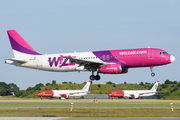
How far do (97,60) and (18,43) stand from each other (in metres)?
19.0

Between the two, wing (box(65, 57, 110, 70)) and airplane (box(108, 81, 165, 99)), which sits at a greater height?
wing (box(65, 57, 110, 70))

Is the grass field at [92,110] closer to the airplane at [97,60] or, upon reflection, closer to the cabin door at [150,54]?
the airplane at [97,60]

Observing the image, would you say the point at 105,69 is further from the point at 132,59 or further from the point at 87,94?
the point at 87,94

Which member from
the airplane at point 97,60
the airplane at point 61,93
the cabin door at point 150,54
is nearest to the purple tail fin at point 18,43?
the airplane at point 97,60

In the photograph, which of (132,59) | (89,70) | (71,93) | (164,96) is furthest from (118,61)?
(164,96)

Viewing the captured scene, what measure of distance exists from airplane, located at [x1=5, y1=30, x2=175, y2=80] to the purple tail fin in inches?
27.6

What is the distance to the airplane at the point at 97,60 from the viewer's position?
52562mm

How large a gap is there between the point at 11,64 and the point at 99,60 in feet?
60.9

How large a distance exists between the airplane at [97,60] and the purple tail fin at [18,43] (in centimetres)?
70

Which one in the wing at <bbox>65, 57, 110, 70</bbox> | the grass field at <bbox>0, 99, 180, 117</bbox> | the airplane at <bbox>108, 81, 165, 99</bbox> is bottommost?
the grass field at <bbox>0, 99, 180, 117</bbox>

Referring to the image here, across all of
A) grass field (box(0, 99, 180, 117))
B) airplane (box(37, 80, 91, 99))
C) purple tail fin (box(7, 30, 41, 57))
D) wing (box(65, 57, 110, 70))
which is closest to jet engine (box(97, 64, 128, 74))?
wing (box(65, 57, 110, 70))

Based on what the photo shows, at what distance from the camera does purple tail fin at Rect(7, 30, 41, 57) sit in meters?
62.1

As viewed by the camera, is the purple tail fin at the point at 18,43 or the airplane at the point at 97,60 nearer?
the airplane at the point at 97,60

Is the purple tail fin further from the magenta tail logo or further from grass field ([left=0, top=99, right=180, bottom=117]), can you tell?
grass field ([left=0, top=99, right=180, bottom=117])
